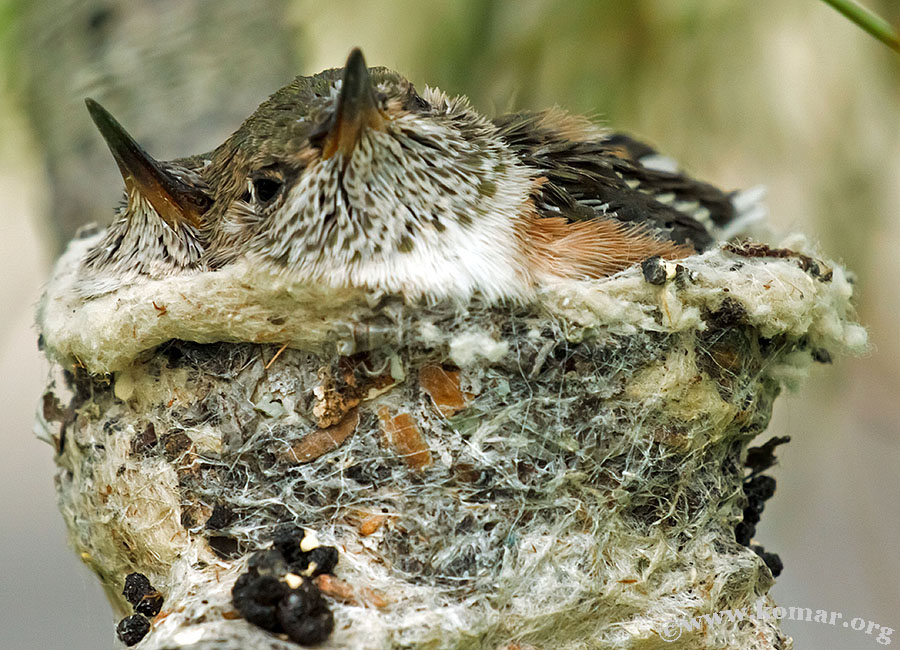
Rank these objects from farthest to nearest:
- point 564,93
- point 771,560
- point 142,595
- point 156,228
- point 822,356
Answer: point 564,93
point 822,356
point 771,560
point 156,228
point 142,595

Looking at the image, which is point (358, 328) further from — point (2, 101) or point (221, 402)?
point (2, 101)

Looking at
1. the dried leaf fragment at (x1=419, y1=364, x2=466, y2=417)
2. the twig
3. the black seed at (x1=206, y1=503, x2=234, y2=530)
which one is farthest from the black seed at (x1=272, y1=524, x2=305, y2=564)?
the twig

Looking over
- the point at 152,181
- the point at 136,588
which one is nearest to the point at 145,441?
the point at 136,588

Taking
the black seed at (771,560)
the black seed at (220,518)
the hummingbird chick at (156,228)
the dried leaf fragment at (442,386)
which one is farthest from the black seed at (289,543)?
the black seed at (771,560)

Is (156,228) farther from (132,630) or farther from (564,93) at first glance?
(564,93)

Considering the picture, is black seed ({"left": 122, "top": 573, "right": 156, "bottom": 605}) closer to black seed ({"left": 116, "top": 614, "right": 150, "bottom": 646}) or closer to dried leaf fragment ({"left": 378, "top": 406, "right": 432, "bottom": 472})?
black seed ({"left": 116, "top": 614, "right": 150, "bottom": 646})
